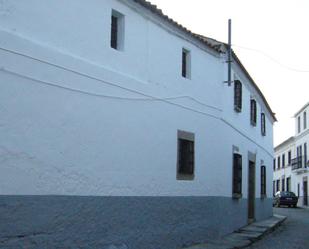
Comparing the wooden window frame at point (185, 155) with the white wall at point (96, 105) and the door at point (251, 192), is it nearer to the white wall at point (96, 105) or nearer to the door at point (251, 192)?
the white wall at point (96, 105)

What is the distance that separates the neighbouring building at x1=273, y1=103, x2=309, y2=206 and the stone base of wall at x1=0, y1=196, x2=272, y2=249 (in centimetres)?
2743

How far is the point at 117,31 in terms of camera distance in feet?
31.3

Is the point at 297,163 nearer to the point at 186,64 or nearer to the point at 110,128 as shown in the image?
the point at 186,64

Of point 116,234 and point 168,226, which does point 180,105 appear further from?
point 116,234

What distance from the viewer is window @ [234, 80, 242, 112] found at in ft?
50.8

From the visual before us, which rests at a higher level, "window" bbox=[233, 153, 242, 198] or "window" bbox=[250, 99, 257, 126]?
"window" bbox=[250, 99, 257, 126]

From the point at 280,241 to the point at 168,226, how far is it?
15.2 ft

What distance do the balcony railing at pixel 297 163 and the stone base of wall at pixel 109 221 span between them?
28357 mm

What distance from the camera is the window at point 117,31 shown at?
30.9 ft

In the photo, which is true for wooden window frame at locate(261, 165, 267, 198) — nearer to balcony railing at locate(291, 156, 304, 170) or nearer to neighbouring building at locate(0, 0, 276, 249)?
neighbouring building at locate(0, 0, 276, 249)

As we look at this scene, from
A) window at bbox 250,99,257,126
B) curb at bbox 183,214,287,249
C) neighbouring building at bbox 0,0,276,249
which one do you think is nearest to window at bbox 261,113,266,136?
window at bbox 250,99,257,126

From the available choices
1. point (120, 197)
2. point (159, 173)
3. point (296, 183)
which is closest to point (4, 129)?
point (120, 197)

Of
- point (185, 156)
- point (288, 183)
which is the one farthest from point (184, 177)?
point (288, 183)

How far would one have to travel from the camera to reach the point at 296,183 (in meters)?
43.0
